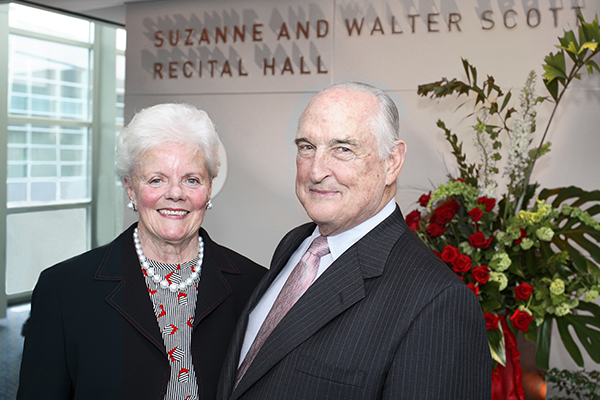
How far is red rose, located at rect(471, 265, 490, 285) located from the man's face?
1.27 meters

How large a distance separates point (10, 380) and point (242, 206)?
236cm

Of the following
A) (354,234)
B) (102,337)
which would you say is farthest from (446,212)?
(102,337)

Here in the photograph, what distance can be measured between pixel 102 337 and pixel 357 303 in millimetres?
783

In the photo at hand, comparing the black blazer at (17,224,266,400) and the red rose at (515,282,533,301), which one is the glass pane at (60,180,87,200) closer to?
the black blazer at (17,224,266,400)

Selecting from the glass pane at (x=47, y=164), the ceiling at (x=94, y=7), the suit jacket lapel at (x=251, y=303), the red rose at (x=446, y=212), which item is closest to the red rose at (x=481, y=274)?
the red rose at (x=446, y=212)

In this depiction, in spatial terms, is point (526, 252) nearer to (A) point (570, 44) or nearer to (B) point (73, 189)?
(A) point (570, 44)

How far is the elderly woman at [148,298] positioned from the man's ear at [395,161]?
616 millimetres

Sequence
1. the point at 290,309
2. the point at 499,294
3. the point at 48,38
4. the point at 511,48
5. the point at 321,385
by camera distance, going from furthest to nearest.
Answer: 1. the point at 48,38
2. the point at 511,48
3. the point at 499,294
4. the point at 290,309
5. the point at 321,385

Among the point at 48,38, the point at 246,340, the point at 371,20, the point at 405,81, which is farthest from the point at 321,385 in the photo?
the point at 48,38

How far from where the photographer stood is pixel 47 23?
6.41 m

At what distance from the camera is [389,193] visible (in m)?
1.52

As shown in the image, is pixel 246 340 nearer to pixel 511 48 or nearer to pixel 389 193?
pixel 389 193

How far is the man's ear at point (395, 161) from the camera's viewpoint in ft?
4.77

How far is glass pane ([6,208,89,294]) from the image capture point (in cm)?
610
